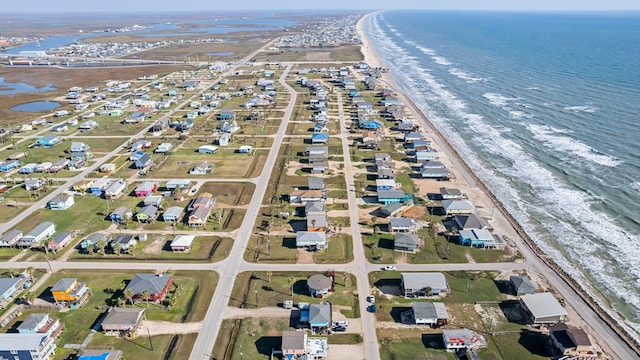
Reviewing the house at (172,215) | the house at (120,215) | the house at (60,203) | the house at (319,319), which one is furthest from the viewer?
the house at (60,203)

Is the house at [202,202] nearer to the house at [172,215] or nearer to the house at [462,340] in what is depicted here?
the house at [172,215]

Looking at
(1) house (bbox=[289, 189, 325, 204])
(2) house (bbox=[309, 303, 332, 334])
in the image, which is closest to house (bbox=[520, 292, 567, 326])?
(2) house (bbox=[309, 303, 332, 334])

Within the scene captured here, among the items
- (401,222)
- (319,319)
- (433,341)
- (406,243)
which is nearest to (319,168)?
(401,222)

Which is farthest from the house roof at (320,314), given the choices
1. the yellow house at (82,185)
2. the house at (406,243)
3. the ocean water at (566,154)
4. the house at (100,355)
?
the yellow house at (82,185)

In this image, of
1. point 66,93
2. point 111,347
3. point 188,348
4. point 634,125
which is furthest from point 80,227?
point 634,125

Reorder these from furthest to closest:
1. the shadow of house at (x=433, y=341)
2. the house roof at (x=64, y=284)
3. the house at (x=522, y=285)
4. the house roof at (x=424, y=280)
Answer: the house roof at (x=424, y=280)
the house at (x=522, y=285)
the house roof at (x=64, y=284)
the shadow of house at (x=433, y=341)

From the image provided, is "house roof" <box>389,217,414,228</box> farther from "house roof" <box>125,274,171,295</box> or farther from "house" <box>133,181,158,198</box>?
"house" <box>133,181,158,198</box>

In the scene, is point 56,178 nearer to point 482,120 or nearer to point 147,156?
point 147,156
